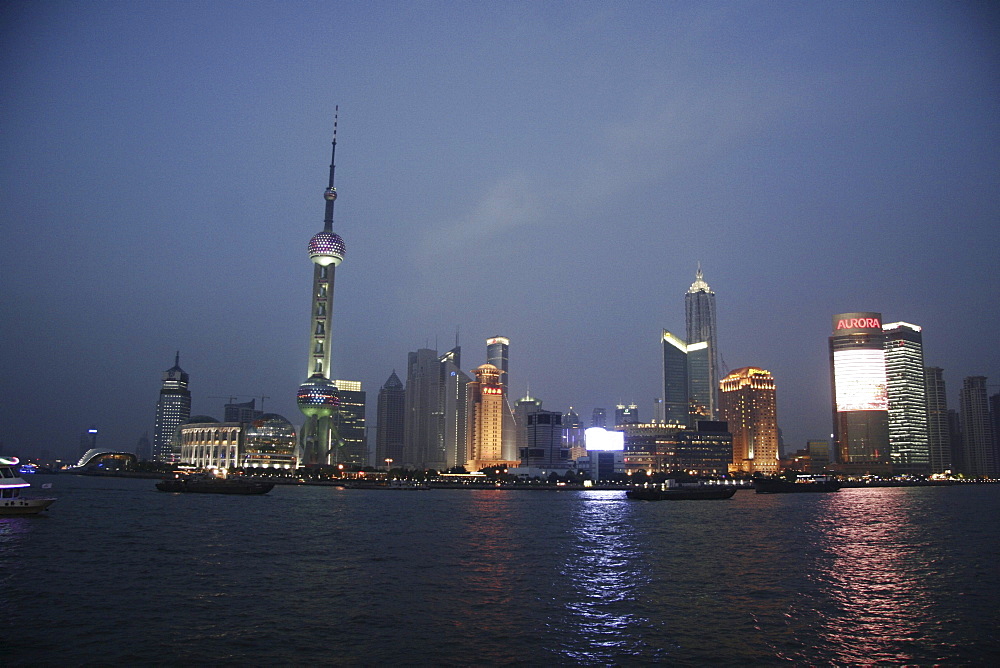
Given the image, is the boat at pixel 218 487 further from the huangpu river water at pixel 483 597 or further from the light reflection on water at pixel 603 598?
the light reflection on water at pixel 603 598

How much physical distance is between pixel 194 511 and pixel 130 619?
72517mm

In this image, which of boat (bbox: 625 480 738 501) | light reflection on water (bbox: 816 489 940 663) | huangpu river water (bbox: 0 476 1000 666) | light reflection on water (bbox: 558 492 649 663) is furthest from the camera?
boat (bbox: 625 480 738 501)

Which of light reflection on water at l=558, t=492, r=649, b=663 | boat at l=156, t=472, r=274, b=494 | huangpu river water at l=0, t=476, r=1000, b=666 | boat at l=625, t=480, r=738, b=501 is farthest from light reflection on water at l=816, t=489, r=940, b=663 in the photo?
boat at l=156, t=472, r=274, b=494

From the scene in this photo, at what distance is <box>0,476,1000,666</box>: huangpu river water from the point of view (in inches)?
1160

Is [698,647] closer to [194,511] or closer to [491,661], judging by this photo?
[491,661]

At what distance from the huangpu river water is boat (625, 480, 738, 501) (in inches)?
3525

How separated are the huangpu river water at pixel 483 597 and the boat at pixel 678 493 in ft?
Answer: 294

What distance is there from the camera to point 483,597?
1577 inches

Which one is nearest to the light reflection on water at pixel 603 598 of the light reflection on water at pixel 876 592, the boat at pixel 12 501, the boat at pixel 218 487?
the light reflection on water at pixel 876 592

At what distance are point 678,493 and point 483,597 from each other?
13823cm

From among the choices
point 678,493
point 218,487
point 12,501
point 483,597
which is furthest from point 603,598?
point 218,487

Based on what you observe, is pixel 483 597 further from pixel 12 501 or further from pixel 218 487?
pixel 218 487

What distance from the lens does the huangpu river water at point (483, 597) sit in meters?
29.5

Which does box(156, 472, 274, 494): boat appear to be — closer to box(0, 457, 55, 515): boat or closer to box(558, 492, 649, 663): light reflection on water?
box(0, 457, 55, 515): boat
